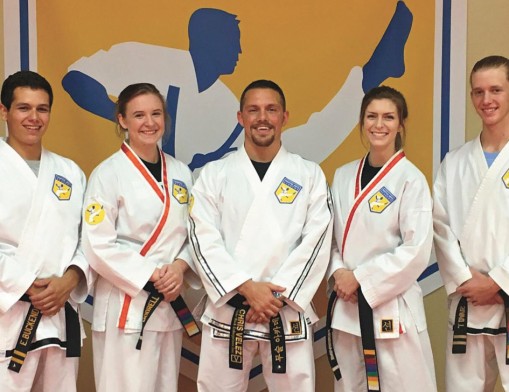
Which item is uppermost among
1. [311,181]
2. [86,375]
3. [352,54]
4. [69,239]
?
[352,54]

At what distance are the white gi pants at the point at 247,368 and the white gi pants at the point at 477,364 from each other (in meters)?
0.69

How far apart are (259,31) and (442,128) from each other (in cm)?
125

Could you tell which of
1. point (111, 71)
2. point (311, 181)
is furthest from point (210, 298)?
point (111, 71)

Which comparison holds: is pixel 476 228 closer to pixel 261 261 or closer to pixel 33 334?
pixel 261 261

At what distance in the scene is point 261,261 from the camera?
3385mm

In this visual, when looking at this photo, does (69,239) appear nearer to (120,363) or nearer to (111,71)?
(120,363)

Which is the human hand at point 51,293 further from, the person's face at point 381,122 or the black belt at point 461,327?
the black belt at point 461,327

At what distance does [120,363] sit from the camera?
3.37 meters

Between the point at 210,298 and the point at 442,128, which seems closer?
the point at 210,298

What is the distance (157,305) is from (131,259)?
26 cm

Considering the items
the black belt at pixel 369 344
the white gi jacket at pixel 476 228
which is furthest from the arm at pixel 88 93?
the white gi jacket at pixel 476 228

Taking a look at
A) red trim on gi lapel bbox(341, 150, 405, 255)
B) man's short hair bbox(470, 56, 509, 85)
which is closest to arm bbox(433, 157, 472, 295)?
red trim on gi lapel bbox(341, 150, 405, 255)

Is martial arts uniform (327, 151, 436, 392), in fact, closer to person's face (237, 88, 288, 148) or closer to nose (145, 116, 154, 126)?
person's face (237, 88, 288, 148)

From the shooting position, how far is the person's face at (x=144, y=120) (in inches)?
140
